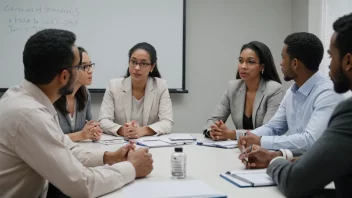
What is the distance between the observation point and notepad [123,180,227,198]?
133cm

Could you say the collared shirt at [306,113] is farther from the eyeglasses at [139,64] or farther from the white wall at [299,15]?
the white wall at [299,15]

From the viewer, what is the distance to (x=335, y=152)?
116cm

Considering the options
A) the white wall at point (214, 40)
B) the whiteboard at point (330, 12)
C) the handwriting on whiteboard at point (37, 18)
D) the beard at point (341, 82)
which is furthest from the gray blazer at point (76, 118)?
the whiteboard at point (330, 12)

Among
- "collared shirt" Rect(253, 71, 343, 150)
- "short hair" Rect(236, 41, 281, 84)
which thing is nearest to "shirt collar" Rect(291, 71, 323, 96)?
"collared shirt" Rect(253, 71, 343, 150)

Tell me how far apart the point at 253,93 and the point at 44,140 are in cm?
222

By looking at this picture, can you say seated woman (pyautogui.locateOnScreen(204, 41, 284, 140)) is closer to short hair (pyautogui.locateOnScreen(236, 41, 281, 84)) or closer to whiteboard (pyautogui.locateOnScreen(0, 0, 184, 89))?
short hair (pyautogui.locateOnScreen(236, 41, 281, 84))

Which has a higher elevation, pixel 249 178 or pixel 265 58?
pixel 265 58

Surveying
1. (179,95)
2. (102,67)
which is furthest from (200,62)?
(102,67)

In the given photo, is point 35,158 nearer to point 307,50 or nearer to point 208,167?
point 208,167

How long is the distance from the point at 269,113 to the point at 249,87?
0.35 m

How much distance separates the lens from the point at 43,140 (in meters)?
1.30

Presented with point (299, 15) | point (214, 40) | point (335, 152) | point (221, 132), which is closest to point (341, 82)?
point (335, 152)

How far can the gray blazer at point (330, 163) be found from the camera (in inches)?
45.4

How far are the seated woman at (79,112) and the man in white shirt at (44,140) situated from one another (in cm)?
105
